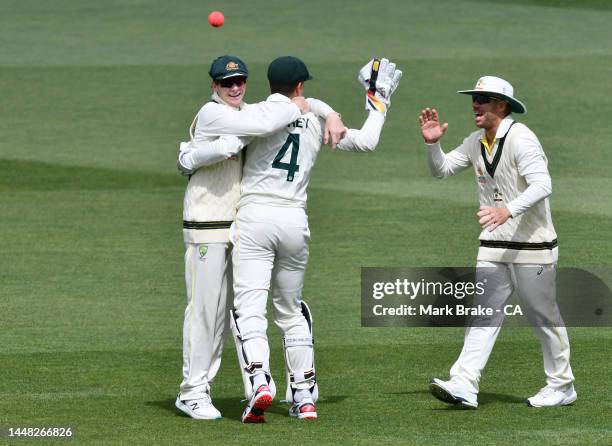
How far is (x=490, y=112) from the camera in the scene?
31.1 ft

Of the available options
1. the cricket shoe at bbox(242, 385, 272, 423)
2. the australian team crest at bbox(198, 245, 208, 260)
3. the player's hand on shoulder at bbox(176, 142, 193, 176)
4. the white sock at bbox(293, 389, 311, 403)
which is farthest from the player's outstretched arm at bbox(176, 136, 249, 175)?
the white sock at bbox(293, 389, 311, 403)

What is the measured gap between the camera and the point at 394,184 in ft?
68.4

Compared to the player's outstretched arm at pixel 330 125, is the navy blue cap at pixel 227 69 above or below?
above

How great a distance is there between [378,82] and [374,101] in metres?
0.13

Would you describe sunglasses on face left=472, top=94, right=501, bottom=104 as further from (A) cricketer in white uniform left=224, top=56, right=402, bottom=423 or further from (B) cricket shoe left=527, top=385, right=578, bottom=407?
(B) cricket shoe left=527, top=385, right=578, bottom=407

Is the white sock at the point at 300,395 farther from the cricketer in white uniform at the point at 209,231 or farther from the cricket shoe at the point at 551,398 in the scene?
the cricket shoe at the point at 551,398

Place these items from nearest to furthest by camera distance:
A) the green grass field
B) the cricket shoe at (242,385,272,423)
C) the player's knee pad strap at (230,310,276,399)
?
the cricket shoe at (242,385,272,423) < the player's knee pad strap at (230,310,276,399) < the green grass field

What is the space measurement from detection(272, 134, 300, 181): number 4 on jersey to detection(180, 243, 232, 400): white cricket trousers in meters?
0.60

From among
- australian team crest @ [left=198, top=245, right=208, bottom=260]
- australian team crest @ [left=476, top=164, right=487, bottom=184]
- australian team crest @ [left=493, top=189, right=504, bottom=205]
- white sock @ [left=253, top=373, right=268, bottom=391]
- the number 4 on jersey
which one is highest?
the number 4 on jersey

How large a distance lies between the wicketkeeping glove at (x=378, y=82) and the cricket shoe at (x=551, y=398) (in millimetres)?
2001

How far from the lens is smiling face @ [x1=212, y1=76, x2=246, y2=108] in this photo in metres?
9.08

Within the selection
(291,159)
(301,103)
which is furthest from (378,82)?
(291,159)

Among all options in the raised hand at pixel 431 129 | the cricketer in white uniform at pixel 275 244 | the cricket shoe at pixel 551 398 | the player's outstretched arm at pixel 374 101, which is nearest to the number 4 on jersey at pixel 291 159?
the cricketer in white uniform at pixel 275 244

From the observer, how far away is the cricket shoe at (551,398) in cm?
931
